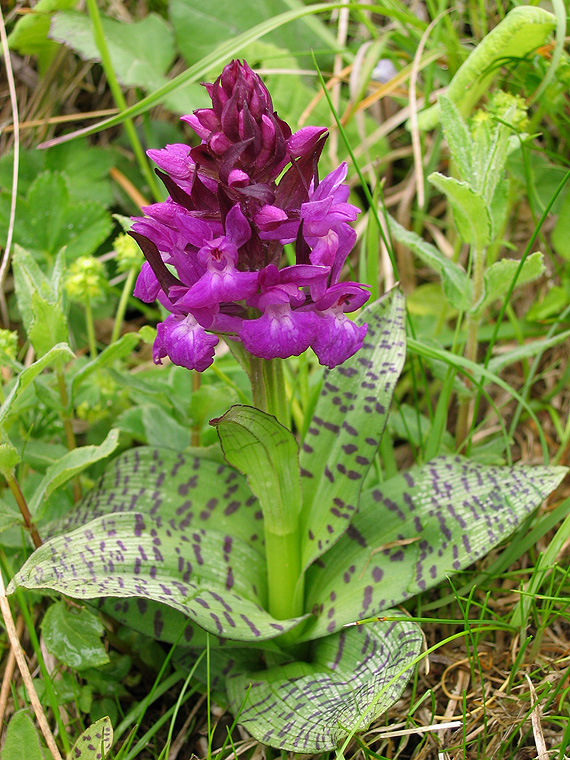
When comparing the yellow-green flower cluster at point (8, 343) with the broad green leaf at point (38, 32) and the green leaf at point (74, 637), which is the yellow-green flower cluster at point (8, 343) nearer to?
the green leaf at point (74, 637)

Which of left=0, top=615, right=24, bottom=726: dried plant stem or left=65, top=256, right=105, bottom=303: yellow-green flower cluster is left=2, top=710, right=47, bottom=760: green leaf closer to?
left=0, top=615, right=24, bottom=726: dried plant stem

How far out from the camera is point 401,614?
1806 millimetres

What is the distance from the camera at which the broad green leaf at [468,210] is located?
203 centimetres

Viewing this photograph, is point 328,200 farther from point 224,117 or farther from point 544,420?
point 544,420

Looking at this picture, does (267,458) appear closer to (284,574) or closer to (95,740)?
(284,574)

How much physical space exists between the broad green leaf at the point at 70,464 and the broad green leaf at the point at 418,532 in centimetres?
71

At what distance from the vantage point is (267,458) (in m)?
1.72

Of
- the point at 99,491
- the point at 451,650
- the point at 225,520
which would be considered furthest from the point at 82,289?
the point at 451,650

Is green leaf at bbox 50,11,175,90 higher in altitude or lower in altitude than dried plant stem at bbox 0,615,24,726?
higher

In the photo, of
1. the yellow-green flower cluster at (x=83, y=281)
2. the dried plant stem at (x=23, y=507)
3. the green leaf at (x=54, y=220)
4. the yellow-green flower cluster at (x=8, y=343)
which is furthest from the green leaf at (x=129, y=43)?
the dried plant stem at (x=23, y=507)

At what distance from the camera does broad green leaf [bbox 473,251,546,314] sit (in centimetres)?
209

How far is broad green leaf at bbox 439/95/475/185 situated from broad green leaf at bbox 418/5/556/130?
13cm

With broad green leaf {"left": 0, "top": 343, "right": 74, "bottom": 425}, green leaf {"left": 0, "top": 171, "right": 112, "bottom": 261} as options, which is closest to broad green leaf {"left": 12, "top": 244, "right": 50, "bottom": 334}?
broad green leaf {"left": 0, "top": 343, "right": 74, "bottom": 425}

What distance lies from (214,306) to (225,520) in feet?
2.87
